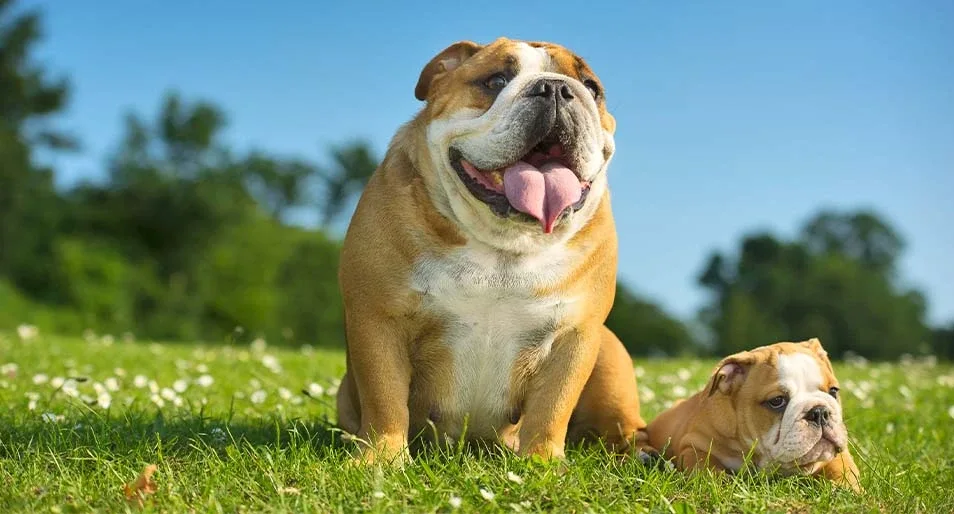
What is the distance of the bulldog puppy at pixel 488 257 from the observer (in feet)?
12.9

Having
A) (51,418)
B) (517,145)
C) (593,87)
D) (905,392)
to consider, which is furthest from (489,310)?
(905,392)

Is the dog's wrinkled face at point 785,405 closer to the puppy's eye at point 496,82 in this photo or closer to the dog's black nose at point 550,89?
the dog's black nose at point 550,89

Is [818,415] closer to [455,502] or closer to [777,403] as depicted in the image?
[777,403]

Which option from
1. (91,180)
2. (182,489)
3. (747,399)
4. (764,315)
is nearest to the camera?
(182,489)

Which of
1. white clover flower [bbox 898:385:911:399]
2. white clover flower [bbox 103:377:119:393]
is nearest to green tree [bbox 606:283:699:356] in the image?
white clover flower [bbox 898:385:911:399]

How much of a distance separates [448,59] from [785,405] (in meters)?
2.20

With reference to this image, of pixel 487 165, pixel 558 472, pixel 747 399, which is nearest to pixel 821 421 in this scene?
pixel 747 399

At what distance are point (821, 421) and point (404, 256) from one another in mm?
1964

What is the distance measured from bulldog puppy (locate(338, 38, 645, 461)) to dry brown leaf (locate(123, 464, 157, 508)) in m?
0.84

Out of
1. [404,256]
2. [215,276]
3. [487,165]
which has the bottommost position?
[215,276]

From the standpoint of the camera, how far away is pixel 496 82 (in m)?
4.12

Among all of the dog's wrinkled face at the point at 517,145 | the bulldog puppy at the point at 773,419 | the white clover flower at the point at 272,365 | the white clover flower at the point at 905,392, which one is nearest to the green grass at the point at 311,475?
the bulldog puppy at the point at 773,419

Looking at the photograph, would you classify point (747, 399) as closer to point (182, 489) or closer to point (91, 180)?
point (182, 489)

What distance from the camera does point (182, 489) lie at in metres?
3.52
